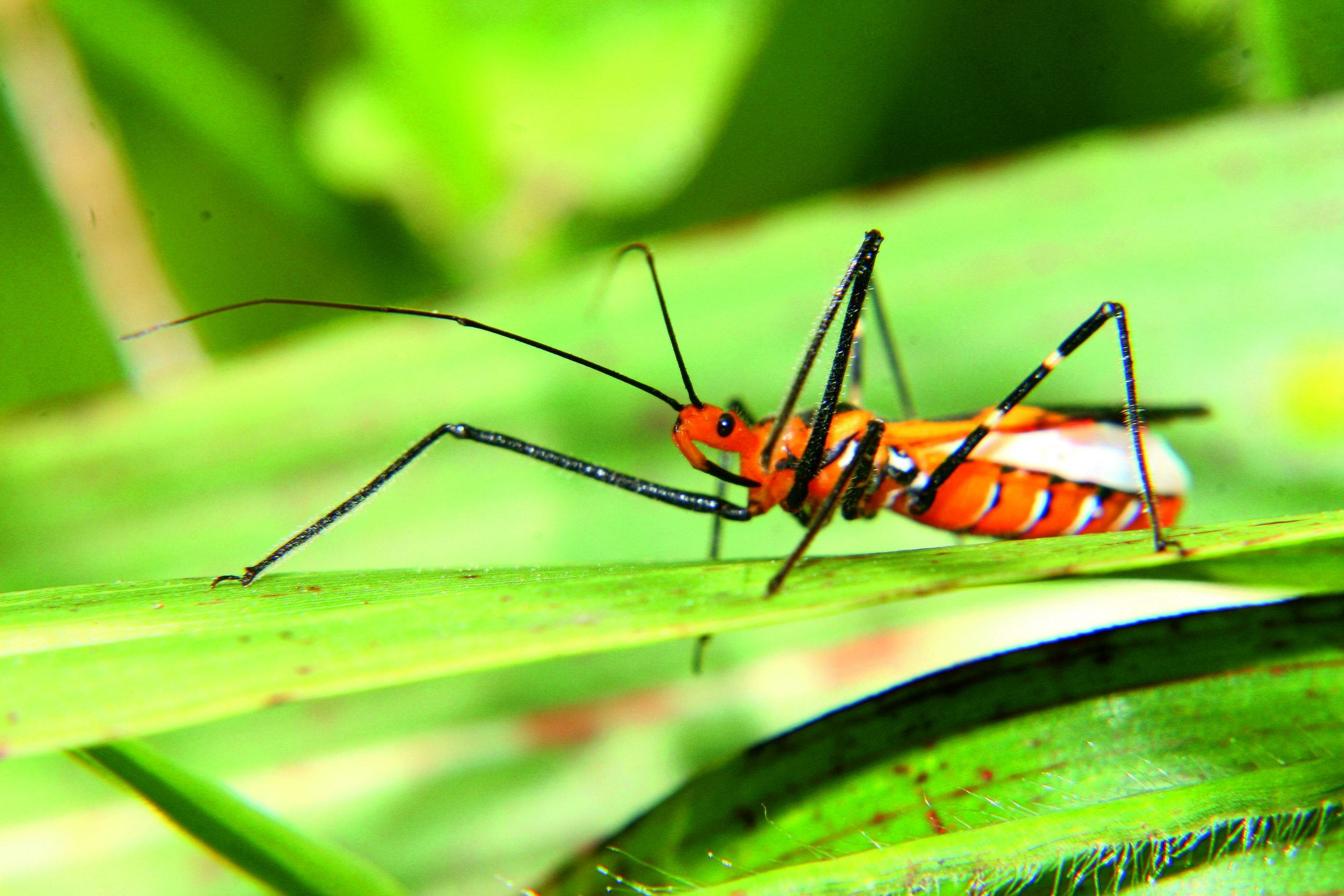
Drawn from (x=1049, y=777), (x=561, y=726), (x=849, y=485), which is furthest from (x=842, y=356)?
(x=561, y=726)

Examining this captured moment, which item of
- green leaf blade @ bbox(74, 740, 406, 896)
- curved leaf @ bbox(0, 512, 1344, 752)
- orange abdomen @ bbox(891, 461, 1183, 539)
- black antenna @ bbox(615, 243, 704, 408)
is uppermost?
black antenna @ bbox(615, 243, 704, 408)

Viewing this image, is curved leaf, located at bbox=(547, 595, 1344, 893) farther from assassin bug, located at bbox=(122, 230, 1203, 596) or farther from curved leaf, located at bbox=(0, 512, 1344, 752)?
assassin bug, located at bbox=(122, 230, 1203, 596)

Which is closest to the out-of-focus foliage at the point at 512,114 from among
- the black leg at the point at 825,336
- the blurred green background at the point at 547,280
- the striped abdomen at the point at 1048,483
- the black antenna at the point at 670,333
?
the blurred green background at the point at 547,280

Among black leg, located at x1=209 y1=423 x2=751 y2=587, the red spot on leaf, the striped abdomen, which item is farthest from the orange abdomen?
the red spot on leaf

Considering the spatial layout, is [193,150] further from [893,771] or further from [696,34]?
[893,771]

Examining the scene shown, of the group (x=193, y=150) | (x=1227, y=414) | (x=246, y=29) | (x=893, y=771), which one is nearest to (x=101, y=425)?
(x=193, y=150)

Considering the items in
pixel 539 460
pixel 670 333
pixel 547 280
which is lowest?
pixel 539 460

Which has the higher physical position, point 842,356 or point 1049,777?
point 842,356

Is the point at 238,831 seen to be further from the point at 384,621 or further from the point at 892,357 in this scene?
the point at 892,357
